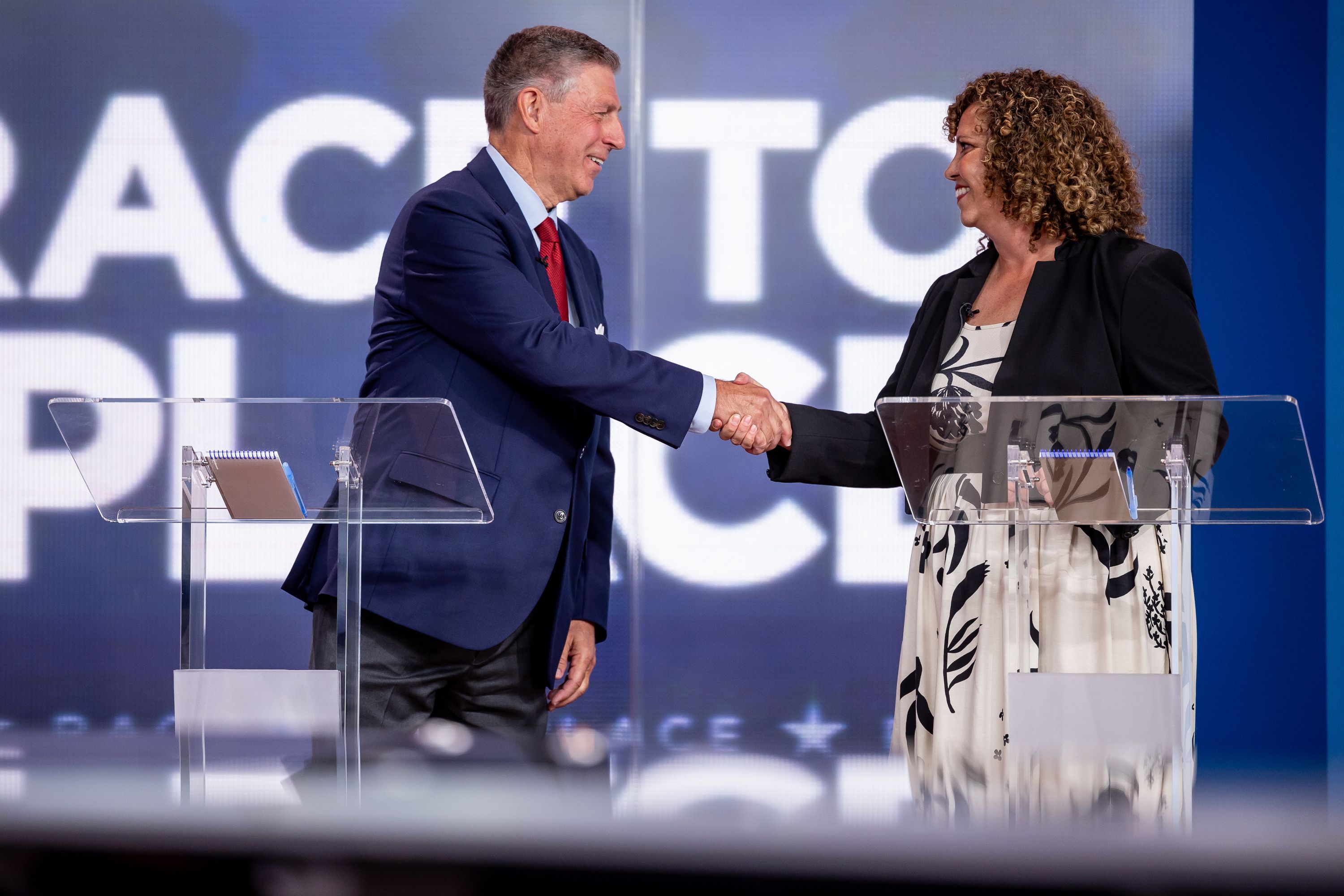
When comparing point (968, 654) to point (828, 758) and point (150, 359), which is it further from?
point (150, 359)

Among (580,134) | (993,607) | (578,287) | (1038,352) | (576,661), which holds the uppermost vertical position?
(580,134)

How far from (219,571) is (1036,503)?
9.99ft

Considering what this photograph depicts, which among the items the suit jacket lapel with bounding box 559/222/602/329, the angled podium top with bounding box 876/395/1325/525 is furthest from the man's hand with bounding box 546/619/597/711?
the angled podium top with bounding box 876/395/1325/525

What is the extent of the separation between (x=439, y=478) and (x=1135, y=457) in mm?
830

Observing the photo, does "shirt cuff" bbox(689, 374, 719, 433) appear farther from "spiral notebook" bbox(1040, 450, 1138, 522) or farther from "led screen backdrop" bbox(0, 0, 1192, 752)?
"led screen backdrop" bbox(0, 0, 1192, 752)

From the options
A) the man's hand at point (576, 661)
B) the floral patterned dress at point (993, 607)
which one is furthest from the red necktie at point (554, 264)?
the floral patterned dress at point (993, 607)

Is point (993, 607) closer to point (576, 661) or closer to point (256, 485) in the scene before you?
point (576, 661)

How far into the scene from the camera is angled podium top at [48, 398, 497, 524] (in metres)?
1.46

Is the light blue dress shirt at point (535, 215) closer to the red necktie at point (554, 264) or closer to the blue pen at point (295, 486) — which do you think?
the red necktie at point (554, 264)

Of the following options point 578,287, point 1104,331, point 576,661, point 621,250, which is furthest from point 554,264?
point 621,250

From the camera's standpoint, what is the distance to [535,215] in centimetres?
218

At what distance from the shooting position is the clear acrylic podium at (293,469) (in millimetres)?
1438

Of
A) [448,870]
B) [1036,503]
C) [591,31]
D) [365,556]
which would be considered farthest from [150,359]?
[448,870]

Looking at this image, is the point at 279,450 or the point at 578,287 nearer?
the point at 279,450
